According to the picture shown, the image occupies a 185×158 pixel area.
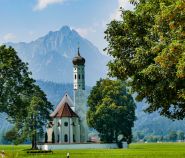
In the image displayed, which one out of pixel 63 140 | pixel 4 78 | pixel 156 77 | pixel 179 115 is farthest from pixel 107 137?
pixel 156 77

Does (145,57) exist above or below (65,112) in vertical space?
below

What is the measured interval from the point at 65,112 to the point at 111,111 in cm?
2876

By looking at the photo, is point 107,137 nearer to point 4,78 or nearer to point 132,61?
point 4,78

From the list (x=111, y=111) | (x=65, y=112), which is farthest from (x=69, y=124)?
(x=111, y=111)

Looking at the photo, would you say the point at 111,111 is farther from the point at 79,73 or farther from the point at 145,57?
the point at 145,57

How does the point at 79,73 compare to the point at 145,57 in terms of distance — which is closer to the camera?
the point at 145,57

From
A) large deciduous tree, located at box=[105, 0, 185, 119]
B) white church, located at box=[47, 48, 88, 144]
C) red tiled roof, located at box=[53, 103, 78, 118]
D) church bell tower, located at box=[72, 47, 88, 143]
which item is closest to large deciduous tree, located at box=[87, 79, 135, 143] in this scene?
white church, located at box=[47, 48, 88, 144]

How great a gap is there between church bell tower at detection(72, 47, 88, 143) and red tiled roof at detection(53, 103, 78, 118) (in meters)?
3.10

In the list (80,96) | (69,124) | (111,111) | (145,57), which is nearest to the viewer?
(145,57)

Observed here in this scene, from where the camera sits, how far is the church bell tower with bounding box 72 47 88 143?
144500mm

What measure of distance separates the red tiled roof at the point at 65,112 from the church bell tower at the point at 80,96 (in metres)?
3.10

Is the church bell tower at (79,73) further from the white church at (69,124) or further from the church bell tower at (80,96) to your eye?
the white church at (69,124)

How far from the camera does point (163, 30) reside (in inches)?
1332

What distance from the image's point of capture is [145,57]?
38531mm
